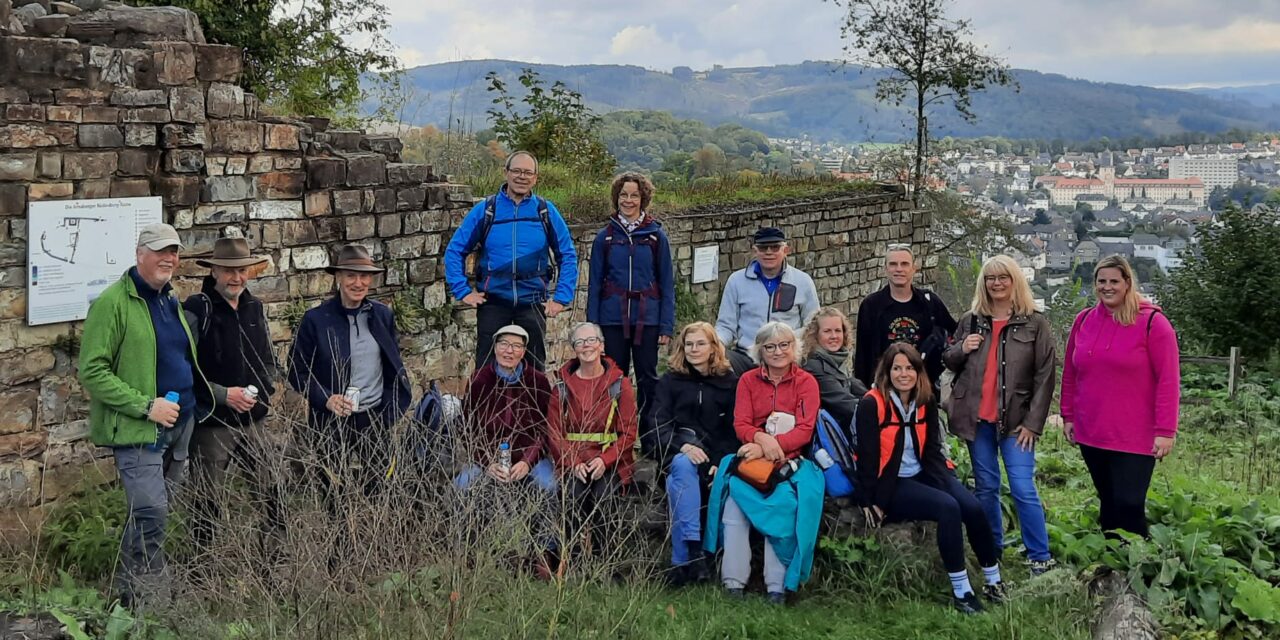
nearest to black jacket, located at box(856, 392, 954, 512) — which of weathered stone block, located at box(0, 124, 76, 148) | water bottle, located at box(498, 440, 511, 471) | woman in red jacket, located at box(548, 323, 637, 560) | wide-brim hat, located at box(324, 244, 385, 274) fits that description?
woman in red jacket, located at box(548, 323, 637, 560)

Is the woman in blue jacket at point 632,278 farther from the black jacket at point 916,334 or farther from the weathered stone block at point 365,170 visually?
the weathered stone block at point 365,170

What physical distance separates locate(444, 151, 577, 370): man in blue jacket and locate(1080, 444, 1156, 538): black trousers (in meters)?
3.21

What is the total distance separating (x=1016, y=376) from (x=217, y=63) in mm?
5022

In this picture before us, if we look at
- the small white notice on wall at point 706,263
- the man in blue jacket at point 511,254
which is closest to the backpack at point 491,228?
the man in blue jacket at point 511,254

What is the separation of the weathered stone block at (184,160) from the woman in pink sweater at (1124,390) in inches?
203

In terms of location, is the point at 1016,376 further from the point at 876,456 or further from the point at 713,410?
the point at 713,410

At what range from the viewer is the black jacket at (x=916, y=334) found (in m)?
6.32

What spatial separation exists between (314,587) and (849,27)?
1492 cm

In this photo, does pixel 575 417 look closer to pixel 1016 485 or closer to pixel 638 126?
pixel 1016 485

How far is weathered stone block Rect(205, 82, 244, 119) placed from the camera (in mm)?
6797

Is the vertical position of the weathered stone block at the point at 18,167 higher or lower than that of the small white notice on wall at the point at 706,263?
higher

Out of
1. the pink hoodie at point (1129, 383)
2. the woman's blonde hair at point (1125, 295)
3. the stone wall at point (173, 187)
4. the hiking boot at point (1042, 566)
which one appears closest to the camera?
the pink hoodie at point (1129, 383)

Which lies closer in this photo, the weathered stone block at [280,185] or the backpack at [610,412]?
the backpack at [610,412]

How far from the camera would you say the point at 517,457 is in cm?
584
